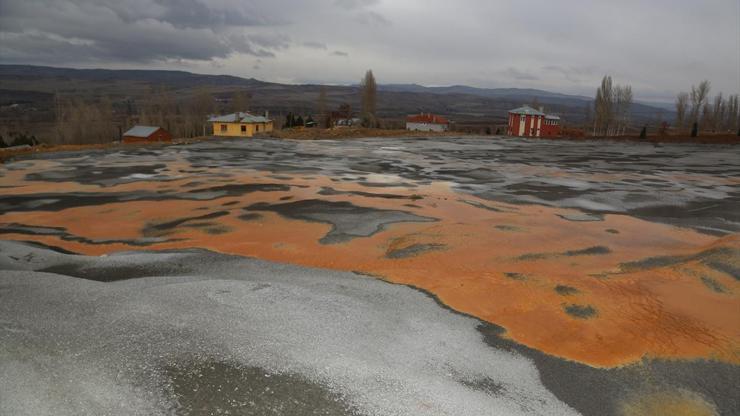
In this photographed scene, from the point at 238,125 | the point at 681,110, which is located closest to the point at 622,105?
the point at 681,110

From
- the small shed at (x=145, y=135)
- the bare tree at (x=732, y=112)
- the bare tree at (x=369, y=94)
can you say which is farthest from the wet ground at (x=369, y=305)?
the bare tree at (x=732, y=112)

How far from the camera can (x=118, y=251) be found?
25.7 ft

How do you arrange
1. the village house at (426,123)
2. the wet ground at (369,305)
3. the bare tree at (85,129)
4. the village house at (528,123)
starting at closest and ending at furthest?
the wet ground at (369,305)
the village house at (528,123)
the bare tree at (85,129)
the village house at (426,123)

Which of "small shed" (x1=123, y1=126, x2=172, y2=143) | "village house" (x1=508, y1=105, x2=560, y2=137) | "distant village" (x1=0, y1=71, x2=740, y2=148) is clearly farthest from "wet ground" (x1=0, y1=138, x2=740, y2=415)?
"small shed" (x1=123, y1=126, x2=172, y2=143)

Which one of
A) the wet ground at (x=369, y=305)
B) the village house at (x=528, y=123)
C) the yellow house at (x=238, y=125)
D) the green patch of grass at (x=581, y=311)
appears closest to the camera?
the wet ground at (x=369, y=305)

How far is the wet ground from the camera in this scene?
A: 4000 millimetres

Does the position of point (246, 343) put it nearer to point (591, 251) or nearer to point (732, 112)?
point (591, 251)

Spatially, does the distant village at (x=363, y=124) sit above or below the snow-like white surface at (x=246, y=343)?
above

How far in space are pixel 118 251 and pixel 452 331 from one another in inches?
226

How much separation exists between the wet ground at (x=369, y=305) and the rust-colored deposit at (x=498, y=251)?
4 cm

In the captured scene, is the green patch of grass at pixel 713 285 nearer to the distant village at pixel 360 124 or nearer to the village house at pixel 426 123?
the distant village at pixel 360 124

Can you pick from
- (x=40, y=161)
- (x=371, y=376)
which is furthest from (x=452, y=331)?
(x=40, y=161)

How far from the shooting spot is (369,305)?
5676 mm

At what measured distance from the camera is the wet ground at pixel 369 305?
400 cm
